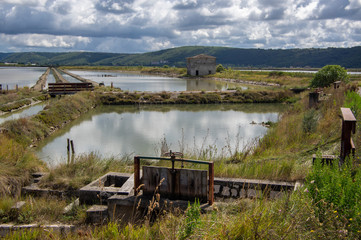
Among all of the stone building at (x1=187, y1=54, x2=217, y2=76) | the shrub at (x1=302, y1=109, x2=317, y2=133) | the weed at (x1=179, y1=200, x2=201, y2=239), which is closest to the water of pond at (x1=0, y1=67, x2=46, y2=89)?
the stone building at (x1=187, y1=54, x2=217, y2=76)

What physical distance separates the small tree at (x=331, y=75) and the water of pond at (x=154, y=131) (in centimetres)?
357

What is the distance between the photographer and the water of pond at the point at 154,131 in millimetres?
11145

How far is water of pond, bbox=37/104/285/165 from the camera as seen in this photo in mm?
11145

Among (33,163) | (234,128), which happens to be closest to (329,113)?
(234,128)

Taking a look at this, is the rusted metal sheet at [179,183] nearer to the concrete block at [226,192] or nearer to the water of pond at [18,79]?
the concrete block at [226,192]

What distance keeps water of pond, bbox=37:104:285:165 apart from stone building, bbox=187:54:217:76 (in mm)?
43131

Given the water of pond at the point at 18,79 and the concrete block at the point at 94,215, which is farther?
the water of pond at the point at 18,79

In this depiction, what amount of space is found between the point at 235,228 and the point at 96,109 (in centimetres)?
2126

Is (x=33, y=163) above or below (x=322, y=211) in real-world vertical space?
below

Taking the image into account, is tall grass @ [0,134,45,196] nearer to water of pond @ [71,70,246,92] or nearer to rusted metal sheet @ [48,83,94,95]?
rusted metal sheet @ [48,83,94,95]

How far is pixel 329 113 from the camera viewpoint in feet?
35.8

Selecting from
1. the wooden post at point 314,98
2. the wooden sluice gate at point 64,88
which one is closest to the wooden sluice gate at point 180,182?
the wooden post at point 314,98

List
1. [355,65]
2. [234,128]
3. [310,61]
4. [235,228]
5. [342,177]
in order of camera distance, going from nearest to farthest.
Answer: [235,228] < [342,177] < [234,128] < [355,65] < [310,61]

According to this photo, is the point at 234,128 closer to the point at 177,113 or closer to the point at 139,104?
the point at 177,113
